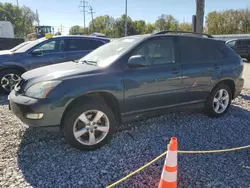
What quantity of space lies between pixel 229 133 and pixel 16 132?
11.8ft

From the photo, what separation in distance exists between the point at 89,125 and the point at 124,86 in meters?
0.76

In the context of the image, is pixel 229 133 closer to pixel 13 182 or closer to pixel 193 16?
pixel 13 182

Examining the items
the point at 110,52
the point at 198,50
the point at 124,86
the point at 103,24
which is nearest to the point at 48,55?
the point at 110,52

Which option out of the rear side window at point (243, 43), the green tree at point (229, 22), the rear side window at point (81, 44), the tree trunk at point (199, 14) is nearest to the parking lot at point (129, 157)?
the rear side window at point (81, 44)

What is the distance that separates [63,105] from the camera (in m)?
3.15

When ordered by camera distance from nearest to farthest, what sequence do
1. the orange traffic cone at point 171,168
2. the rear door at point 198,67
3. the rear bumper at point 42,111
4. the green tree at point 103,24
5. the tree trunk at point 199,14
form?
the orange traffic cone at point 171,168, the rear bumper at point 42,111, the rear door at point 198,67, the tree trunk at point 199,14, the green tree at point 103,24

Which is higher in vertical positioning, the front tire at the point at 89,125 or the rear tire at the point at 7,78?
the rear tire at the point at 7,78

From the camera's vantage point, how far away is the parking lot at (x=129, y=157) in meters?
2.76

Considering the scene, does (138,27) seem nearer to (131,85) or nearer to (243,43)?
(243,43)

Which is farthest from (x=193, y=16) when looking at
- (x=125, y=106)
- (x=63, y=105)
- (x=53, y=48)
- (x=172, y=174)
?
(x=172, y=174)

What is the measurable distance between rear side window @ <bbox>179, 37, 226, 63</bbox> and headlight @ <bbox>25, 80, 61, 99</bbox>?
2.25 meters

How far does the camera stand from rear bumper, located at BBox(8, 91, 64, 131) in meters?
3.08

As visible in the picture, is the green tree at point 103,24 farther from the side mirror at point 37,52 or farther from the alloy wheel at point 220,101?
the alloy wheel at point 220,101

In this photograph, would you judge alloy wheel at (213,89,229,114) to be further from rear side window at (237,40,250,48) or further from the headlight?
rear side window at (237,40,250,48)
